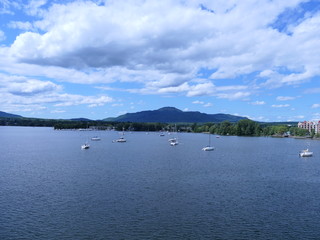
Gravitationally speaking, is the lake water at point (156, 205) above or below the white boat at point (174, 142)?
below

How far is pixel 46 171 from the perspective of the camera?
182 ft

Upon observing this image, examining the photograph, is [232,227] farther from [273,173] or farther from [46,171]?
[46,171]

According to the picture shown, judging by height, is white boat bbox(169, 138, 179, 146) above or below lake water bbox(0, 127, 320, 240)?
above

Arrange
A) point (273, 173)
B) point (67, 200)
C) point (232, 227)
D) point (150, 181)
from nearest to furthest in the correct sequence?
point (232, 227)
point (67, 200)
point (150, 181)
point (273, 173)

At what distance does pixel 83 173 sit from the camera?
5422 centimetres

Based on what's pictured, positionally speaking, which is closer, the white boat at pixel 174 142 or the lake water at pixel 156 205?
the lake water at pixel 156 205

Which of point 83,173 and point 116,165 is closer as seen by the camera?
point 83,173

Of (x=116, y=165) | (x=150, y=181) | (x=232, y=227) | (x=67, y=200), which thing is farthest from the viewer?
(x=116, y=165)

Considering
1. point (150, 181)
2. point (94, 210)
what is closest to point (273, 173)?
point (150, 181)

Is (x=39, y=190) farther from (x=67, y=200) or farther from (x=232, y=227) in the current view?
(x=232, y=227)

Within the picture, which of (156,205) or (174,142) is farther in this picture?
(174,142)

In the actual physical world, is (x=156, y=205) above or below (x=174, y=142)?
below

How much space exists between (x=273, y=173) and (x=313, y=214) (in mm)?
27033

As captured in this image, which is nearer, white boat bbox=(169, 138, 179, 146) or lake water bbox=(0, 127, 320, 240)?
lake water bbox=(0, 127, 320, 240)
